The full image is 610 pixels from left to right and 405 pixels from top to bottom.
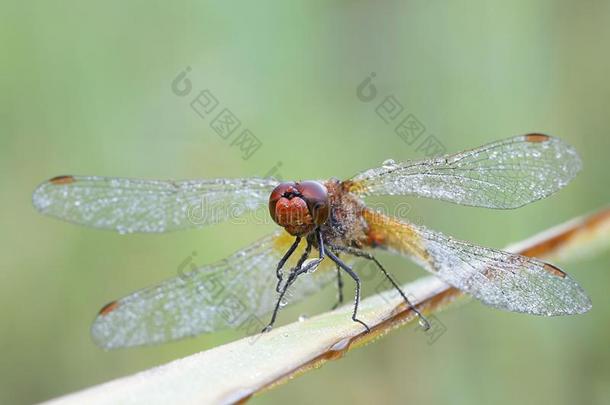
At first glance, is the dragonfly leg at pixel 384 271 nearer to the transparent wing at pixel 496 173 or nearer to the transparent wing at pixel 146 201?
the transparent wing at pixel 496 173

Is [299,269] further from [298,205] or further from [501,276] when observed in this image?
[501,276]

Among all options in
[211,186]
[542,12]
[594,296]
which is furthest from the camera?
[542,12]

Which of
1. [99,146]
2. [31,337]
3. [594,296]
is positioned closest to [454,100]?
[594,296]

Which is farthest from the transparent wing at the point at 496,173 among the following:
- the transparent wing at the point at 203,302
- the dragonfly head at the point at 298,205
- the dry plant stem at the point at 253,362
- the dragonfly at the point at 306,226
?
the transparent wing at the point at 203,302

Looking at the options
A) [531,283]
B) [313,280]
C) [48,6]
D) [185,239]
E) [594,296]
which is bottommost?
[594,296]

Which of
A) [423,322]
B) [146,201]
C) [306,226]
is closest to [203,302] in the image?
[146,201]

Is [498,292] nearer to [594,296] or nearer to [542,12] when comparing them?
[594,296]
